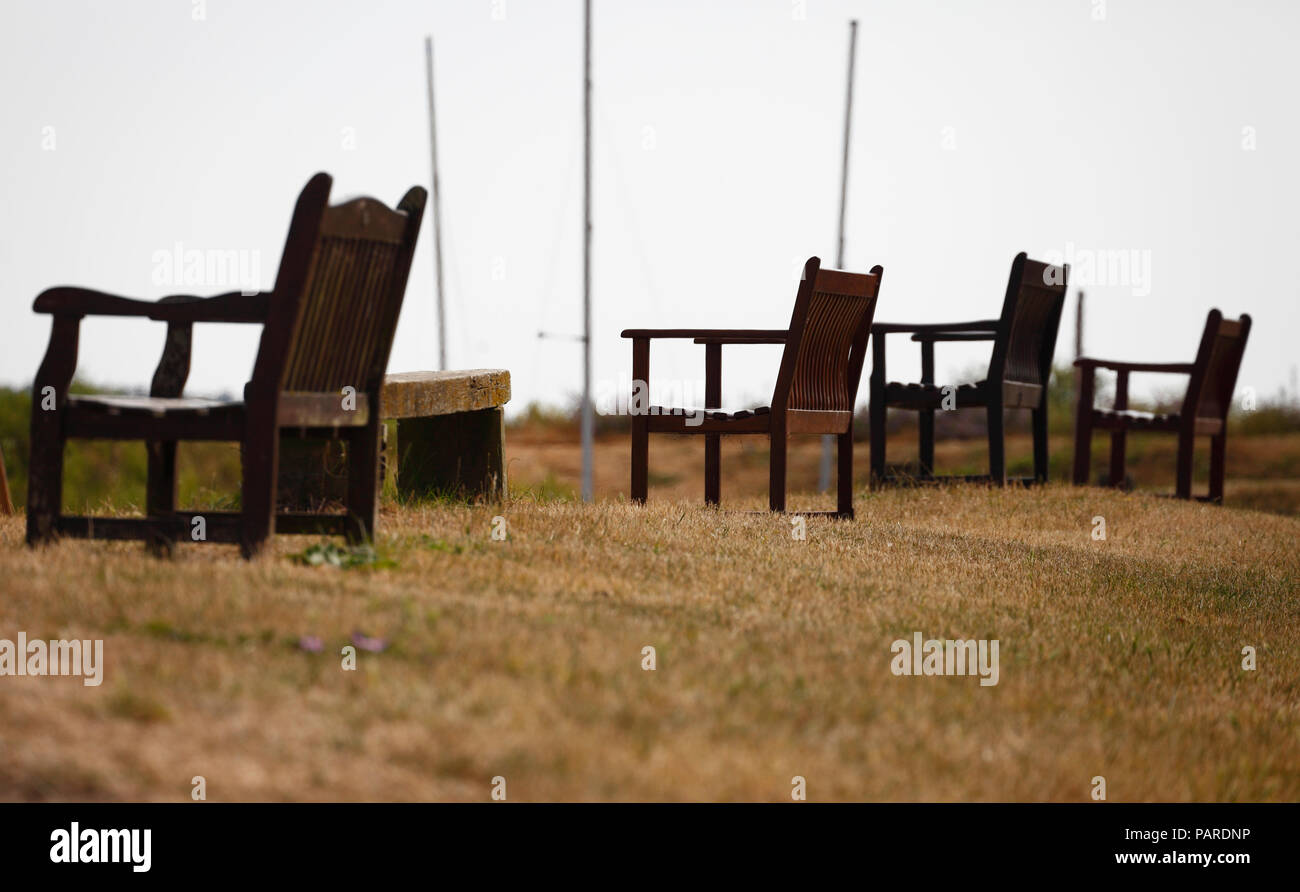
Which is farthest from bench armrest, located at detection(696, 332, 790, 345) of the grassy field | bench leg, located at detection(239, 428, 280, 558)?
bench leg, located at detection(239, 428, 280, 558)

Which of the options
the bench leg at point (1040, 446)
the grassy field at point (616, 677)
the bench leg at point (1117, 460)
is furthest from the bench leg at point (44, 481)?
the bench leg at point (1117, 460)

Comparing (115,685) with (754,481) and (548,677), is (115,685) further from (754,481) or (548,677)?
(754,481)

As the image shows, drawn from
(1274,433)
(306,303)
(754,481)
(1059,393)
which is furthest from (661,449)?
(306,303)

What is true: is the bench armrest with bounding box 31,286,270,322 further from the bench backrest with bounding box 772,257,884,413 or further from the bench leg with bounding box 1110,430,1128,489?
the bench leg with bounding box 1110,430,1128,489

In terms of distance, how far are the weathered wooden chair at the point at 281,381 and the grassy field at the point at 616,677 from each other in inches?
8.6

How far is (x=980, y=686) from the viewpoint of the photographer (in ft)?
15.9

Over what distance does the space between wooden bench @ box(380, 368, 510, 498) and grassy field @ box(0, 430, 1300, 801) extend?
1378 millimetres

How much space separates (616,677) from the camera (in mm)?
4148

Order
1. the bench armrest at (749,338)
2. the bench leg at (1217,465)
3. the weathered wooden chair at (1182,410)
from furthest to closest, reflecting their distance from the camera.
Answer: the bench leg at (1217,465) < the weathered wooden chair at (1182,410) < the bench armrest at (749,338)

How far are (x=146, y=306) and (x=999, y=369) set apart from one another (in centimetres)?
729

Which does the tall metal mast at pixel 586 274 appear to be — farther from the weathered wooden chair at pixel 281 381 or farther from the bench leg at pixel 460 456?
the weathered wooden chair at pixel 281 381

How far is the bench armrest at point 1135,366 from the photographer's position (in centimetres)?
1334

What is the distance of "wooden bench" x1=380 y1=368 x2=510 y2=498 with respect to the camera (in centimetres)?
874

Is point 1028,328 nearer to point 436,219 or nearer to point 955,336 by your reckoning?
point 955,336
